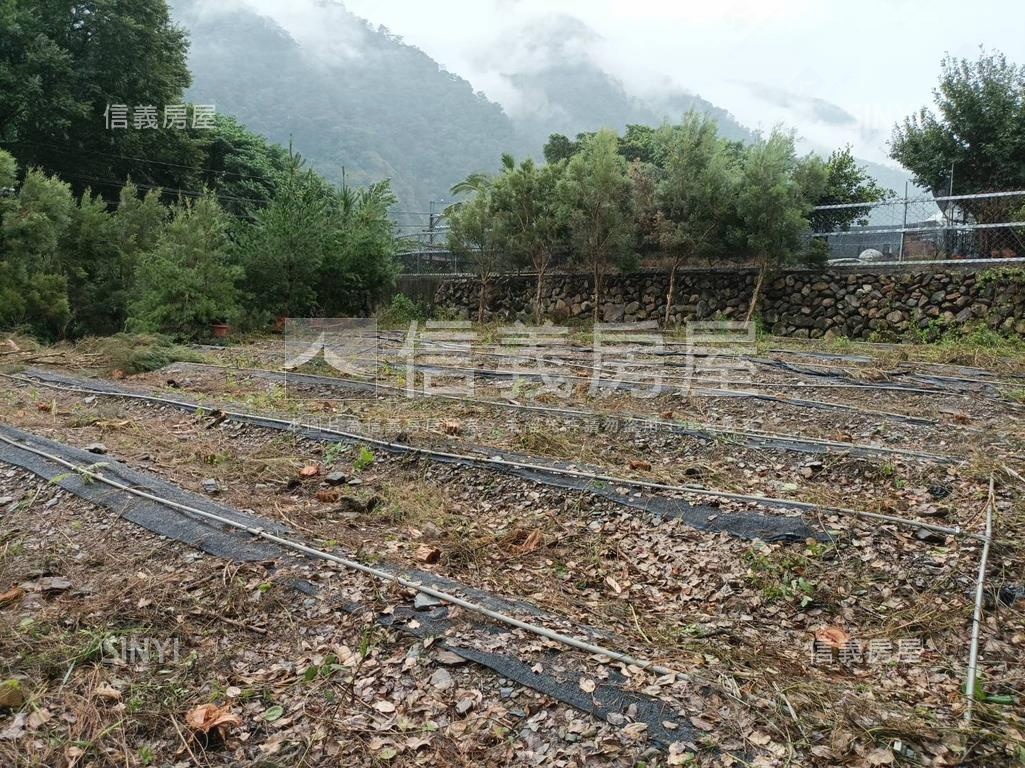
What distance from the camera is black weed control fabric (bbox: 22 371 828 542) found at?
3.68 meters

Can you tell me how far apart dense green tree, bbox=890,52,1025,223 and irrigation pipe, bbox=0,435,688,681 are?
1477 cm

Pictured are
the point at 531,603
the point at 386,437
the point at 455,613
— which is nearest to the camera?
the point at 455,613

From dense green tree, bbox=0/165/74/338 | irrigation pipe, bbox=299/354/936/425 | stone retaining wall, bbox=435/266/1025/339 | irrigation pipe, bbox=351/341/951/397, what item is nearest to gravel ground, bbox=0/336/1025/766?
irrigation pipe, bbox=299/354/936/425

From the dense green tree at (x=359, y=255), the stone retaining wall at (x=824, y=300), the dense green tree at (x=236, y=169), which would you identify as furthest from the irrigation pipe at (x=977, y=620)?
the dense green tree at (x=236, y=169)

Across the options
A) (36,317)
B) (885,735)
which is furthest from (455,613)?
(36,317)

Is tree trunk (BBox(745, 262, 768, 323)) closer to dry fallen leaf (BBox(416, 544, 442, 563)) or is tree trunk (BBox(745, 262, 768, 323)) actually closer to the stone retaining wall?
the stone retaining wall

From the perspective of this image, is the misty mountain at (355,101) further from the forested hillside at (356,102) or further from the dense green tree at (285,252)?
the dense green tree at (285,252)

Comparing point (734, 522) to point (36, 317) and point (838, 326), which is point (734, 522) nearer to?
point (838, 326)

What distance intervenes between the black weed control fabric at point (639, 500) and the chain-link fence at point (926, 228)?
9.96 meters

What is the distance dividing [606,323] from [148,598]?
1269cm

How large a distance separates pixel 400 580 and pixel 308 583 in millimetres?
408

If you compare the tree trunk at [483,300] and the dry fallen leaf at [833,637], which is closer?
the dry fallen leaf at [833,637]

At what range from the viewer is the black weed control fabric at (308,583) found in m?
2.25

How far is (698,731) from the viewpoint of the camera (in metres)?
2.14
